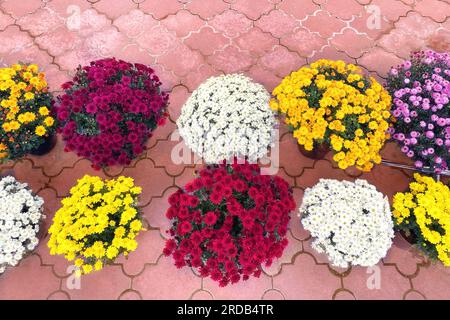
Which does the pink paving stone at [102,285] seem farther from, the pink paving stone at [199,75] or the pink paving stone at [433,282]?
the pink paving stone at [433,282]

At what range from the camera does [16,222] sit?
2.31m

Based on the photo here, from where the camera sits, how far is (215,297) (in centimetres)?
241

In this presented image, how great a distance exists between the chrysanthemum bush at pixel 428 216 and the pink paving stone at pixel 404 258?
0.11 metres

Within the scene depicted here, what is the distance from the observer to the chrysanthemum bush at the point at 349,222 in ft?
7.16

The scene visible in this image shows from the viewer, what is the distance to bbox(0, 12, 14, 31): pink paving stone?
3496mm

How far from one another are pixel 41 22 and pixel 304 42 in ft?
8.59

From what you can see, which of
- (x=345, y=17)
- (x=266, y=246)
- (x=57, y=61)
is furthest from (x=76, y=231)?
(x=345, y=17)

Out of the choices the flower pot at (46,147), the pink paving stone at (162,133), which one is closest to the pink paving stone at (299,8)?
the pink paving stone at (162,133)

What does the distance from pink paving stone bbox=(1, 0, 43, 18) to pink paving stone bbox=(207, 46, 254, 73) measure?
1.95 meters

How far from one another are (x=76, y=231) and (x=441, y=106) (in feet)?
8.18

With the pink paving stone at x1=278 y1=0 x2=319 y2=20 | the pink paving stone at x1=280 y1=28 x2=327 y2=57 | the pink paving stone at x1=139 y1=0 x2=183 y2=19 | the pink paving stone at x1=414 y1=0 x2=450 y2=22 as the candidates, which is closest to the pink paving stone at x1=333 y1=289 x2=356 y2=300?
the pink paving stone at x1=280 y1=28 x2=327 y2=57

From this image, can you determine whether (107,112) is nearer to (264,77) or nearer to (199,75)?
(199,75)

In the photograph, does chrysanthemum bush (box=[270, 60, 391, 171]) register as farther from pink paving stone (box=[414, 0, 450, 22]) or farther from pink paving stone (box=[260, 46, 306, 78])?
pink paving stone (box=[414, 0, 450, 22])

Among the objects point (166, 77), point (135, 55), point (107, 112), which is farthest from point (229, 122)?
point (135, 55)
